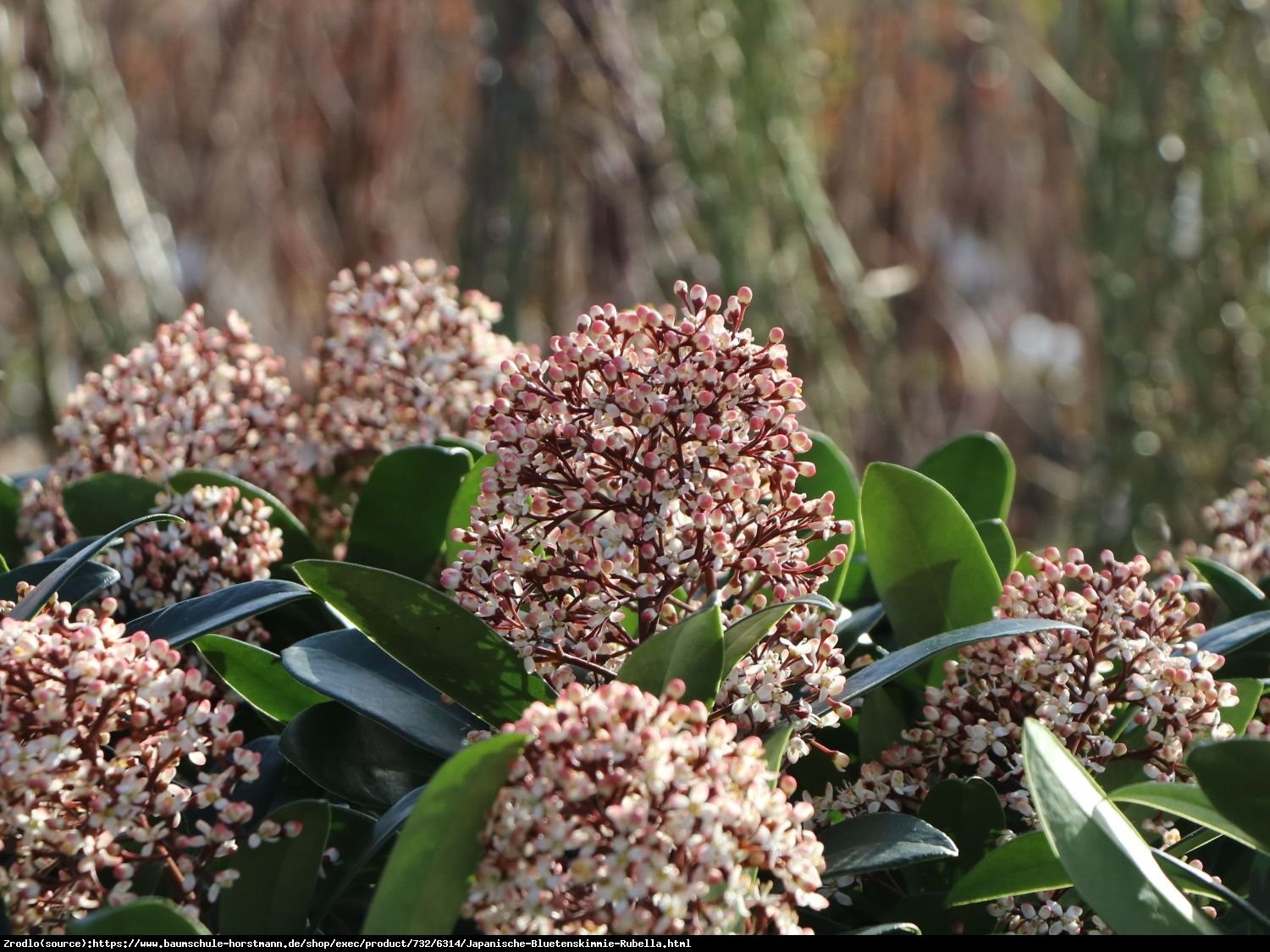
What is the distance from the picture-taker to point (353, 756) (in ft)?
2.89

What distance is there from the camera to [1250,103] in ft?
10.7

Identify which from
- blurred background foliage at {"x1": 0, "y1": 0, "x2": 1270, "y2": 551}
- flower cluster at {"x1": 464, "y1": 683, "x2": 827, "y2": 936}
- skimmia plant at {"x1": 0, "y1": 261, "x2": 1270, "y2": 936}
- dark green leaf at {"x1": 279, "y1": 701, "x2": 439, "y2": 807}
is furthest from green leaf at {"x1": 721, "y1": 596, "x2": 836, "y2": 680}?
blurred background foliage at {"x1": 0, "y1": 0, "x2": 1270, "y2": 551}

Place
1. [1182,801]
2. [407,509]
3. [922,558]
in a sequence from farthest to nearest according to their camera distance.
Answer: [407,509]
[922,558]
[1182,801]

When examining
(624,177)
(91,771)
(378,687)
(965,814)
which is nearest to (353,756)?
(378,687)

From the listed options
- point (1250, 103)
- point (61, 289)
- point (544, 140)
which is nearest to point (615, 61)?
point (544, 140)

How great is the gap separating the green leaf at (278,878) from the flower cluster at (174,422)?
1.69 feet

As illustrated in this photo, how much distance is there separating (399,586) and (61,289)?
8.47 feet

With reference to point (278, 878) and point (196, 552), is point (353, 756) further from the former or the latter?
point (196, 552)

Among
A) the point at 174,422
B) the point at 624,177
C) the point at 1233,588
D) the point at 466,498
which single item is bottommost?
the point at 1233,588

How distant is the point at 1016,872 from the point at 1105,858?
→ 7 cm

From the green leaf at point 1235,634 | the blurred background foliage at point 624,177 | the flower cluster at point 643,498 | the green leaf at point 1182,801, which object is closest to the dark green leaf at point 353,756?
the flower cluster at point 643,498

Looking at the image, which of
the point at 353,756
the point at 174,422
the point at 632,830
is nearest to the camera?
the point at 632,830

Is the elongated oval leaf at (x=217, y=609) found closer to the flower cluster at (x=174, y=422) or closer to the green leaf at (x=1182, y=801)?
the flower cluster at (x=174, y=422)
